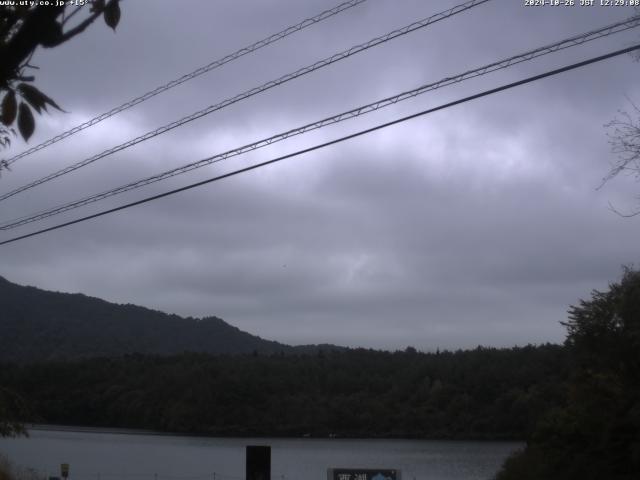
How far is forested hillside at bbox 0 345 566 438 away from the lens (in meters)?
48.8

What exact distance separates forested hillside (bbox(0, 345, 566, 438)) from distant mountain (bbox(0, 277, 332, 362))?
22.9 meters

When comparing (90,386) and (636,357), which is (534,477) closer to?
(636,357)

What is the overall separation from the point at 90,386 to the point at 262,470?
4035cm

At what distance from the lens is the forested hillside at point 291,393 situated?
48.8 metres

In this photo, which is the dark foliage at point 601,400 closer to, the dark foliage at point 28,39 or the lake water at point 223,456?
the lake water at point 223,456

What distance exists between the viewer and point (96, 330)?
110812 millimetres

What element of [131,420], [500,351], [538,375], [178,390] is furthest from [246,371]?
[538,375]

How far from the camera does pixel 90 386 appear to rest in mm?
54750

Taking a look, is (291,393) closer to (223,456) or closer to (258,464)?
(223,456)

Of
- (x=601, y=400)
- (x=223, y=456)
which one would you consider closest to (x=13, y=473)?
(x=601, y=400)

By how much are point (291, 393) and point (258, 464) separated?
43.9m

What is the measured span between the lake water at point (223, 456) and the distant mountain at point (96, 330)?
3315cm

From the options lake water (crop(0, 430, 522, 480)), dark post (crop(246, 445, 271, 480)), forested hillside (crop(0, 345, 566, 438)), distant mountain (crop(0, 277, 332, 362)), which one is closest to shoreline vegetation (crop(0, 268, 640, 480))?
forested hillside (crop(0, 345, 566, 438))

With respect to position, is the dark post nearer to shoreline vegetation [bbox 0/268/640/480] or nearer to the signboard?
the signboard
